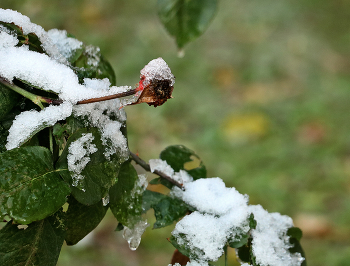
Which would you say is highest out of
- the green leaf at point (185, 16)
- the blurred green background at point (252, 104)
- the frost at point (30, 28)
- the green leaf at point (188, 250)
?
the blurred green background at point (252, 104)

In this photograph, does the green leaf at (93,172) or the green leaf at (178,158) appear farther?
the green leaf at (178,158)

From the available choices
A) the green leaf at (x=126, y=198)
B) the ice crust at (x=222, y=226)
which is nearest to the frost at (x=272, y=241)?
the ice crust at (x=222, y=226)

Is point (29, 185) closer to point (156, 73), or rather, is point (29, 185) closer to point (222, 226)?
point (156, 73)

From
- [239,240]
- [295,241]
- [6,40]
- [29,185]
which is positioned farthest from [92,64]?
[295,241]

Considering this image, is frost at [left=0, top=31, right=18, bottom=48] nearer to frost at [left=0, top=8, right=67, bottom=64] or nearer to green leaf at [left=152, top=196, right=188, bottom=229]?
frost at [left=0, top=8, right=67, bottom=64]

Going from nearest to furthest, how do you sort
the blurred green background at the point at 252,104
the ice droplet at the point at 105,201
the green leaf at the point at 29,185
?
1. the green leaf at the point at 29,185
2. the ice droplet at the point at 105,201
3. the blurred green background at the point at 252,104

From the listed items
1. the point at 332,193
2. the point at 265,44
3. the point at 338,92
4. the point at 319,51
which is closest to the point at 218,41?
the point at 265,44

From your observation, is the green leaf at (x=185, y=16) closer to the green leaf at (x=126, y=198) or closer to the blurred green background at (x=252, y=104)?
the green leaf at (x=126, y=198)
